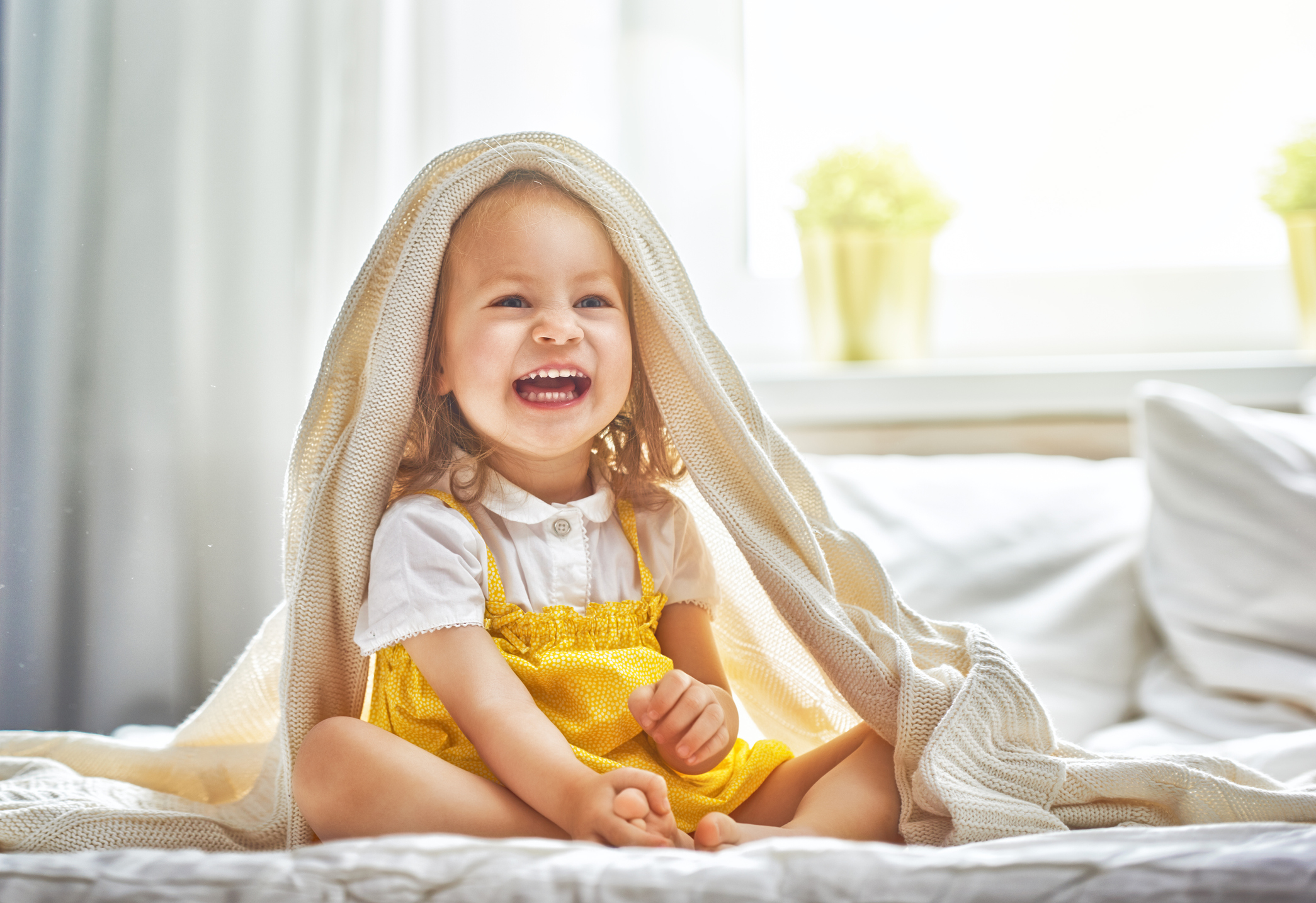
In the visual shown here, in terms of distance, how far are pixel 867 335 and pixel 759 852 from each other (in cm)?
122

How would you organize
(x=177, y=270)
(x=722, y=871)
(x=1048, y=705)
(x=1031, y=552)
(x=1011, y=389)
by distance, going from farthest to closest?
(x=1011, y=389)
(x=1031, y=552)
(x=1048, y=705)
(x=177, y=270)
(x=722, y=871)

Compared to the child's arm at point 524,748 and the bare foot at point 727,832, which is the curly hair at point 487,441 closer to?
the child's arm at point 524,748

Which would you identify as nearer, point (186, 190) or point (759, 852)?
point (759, 852)

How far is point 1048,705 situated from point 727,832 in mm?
591

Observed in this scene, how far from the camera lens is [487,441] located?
0.83 m

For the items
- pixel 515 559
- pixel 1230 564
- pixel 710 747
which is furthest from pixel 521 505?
pixel 1230 564

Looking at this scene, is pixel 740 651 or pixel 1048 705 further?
pixel 1048 705

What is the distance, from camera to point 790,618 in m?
0.75

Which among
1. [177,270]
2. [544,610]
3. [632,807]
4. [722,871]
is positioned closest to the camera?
[722,871]

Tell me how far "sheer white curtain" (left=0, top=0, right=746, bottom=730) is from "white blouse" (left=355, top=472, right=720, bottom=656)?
29 cm

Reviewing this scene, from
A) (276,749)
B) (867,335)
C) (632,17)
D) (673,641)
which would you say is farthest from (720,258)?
(276,749)

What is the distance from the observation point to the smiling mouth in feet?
2.50

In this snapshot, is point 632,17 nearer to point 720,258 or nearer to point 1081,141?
point 720,258

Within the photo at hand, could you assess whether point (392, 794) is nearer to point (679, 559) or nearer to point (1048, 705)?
point (679, 559)
